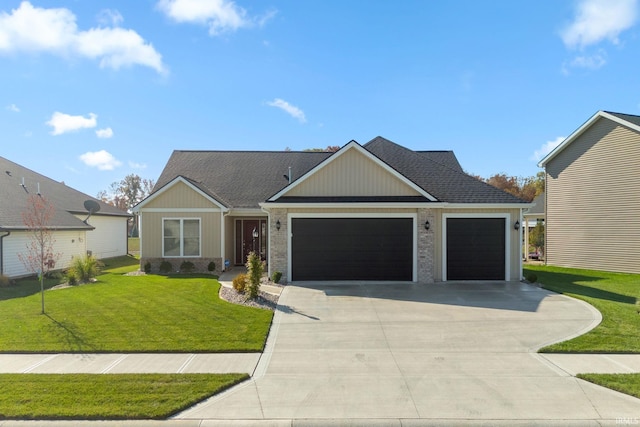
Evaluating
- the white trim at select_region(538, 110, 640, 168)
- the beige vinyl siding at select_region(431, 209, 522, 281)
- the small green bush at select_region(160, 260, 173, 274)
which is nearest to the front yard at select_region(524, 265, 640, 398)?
the beige vinyl siding at select_region(431, 209, 522, 281)

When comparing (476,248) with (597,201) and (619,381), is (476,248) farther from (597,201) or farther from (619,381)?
(597,201)

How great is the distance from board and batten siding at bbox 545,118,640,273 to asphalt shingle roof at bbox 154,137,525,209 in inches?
256

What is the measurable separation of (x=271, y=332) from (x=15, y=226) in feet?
45.6

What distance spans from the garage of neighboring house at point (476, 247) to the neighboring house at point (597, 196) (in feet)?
28.1

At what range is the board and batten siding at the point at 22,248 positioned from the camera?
15.3m

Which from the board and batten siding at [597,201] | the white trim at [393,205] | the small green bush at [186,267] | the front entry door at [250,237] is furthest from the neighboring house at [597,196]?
the small green bush at [186,267]

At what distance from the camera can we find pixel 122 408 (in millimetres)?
4867

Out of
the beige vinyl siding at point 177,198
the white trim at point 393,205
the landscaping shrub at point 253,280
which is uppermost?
the beige vinyl siding at point 177,198

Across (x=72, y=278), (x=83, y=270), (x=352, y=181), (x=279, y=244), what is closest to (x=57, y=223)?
(x=83, y=270)

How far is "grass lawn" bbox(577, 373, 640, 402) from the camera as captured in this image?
543 centimetres

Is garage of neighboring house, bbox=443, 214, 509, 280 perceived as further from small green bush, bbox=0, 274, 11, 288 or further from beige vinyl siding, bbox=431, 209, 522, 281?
small green bush, bbox=0, 274, 11, 288

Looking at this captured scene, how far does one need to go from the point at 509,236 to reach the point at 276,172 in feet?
42.8

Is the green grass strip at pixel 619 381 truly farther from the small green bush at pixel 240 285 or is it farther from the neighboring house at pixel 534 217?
the neighboring house at pixel 534 217

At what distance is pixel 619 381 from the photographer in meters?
5.71
